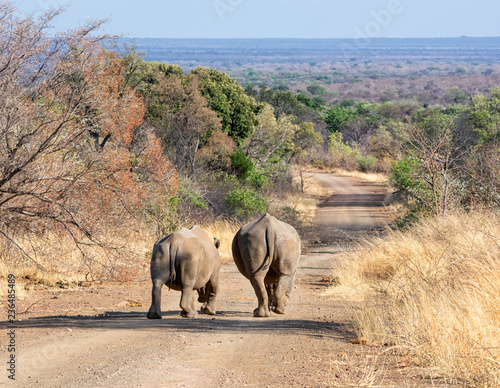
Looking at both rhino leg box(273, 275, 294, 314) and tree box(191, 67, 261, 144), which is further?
tree box(191, 67, 261, 144)

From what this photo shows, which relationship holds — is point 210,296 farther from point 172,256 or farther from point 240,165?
point 240,165

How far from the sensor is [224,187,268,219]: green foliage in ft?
79.1

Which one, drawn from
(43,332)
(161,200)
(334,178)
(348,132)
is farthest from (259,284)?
(348,132)

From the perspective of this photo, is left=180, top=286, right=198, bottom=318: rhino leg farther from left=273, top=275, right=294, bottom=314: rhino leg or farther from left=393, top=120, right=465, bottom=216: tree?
left=393, top=120, right=465, bottom=216: tree

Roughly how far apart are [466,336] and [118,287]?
8756 mm

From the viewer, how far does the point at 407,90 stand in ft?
459

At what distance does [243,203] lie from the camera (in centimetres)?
2416

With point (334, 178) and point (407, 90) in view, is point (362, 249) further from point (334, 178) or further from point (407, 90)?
point (407, 90)

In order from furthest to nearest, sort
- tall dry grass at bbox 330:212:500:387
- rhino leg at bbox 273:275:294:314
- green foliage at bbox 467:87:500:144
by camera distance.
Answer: green foliage at bbox 467:87:500:144, rhino leg at bbox 273:275:294:314, tall dry grass at bbox 330:212:500:387

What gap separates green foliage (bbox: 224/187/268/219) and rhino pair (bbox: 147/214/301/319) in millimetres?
13034

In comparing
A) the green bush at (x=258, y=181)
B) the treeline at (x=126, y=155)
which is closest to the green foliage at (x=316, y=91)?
the treeline at (x=126, y=155)

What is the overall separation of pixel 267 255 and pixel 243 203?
13.6 m

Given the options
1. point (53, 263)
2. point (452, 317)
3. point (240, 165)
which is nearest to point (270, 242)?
point (452, 317)

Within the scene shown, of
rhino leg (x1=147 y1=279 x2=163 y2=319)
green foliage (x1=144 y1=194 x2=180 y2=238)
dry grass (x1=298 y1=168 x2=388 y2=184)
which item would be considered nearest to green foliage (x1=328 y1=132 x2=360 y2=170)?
dry grass (x1=298 y1=168 x2=388 y2=184)
